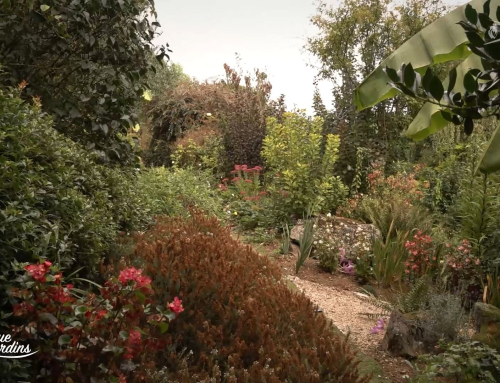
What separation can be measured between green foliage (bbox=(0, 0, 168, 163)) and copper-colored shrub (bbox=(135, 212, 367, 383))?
4.28 feet

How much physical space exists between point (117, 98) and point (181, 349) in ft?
7.83

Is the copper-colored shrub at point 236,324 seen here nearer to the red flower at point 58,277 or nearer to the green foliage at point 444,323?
the red flower at point 58,277

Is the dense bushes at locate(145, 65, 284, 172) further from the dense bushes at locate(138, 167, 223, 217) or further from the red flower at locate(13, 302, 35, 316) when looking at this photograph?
the red flower at locate(13, 302, 35, 316)

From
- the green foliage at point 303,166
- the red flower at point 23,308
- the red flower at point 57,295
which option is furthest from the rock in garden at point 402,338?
the green foliage at point 303,166

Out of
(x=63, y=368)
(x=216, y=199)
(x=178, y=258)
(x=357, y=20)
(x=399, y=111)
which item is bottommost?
(x=63, y=368)

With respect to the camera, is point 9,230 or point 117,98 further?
point 117,98

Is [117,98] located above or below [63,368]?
above

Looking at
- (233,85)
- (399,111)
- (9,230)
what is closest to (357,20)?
(399,111)

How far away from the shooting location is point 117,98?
14.8 feet

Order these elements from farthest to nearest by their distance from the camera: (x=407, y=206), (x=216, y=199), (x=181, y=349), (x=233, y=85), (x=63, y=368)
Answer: (x=233, y=85)
(x=216, y=199)
(x=407, y=206)
(x=181, y=349)
(x=63, y=368)

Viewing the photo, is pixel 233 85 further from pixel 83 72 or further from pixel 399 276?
pixel 83 72

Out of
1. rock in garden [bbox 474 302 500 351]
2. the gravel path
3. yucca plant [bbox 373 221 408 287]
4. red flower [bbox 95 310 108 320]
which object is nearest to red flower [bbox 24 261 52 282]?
red flower [bbox 95 310 108 320]

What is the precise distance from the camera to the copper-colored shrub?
273 cm

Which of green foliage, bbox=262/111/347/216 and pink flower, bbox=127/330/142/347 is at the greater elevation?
green foliage, bbox=262/111/347/216
